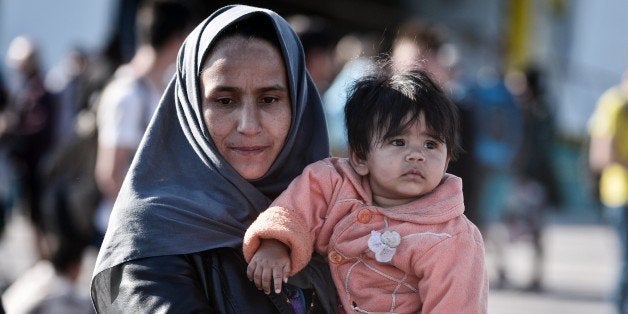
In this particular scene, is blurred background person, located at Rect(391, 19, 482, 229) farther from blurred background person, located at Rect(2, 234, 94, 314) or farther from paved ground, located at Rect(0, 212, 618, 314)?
blurred background person, located at Rect(2, 234, 94, 314)

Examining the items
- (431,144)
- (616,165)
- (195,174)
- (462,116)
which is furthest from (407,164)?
(462,116)

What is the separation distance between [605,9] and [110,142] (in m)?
14.4

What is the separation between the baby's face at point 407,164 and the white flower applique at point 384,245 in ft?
0.39

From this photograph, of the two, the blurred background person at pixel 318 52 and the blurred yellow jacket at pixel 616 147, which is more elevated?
the blurred background person at pixel 318 52

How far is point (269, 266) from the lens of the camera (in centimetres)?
296

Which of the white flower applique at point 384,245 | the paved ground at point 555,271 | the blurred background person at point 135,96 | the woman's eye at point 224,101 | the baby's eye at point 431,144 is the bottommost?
the paved ground at point 555,271

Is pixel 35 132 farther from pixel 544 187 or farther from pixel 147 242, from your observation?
pixel 147 242

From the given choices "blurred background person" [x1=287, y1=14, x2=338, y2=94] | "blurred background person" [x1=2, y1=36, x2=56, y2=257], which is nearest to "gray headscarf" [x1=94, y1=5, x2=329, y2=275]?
"blurred background person" [x1=287, y1=14, x2=338, y2=94]

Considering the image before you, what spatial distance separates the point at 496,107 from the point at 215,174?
6826 mm

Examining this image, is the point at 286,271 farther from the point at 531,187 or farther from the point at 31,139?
the point at 531,187

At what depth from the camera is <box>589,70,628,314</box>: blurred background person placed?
24.2 ft

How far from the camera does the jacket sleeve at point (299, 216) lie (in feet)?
9.84

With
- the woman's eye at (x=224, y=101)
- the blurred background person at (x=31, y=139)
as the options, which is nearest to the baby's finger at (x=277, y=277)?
the woman's eye at (x=224, y=101)

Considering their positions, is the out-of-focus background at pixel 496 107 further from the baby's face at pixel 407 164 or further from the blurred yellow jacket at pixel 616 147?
the baby's face at pixel 407 164
